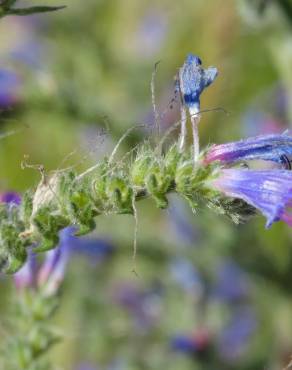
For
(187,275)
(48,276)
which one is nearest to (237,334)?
(187,275)

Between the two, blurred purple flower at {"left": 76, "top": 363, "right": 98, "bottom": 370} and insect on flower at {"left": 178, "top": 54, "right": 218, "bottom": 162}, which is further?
blurred purple flower at {"left": 76, "top": 363, "right": 98, "bottom": 370}

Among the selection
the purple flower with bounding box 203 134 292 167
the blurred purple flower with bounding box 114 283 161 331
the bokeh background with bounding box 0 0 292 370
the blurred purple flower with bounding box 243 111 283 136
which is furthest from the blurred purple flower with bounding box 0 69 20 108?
the purple flower with bounding box 203 134 292 167

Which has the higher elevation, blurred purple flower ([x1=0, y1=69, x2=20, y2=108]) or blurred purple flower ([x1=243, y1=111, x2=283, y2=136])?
blurred purple flower ([x1=0, y1=69, x2=20, y2=108])

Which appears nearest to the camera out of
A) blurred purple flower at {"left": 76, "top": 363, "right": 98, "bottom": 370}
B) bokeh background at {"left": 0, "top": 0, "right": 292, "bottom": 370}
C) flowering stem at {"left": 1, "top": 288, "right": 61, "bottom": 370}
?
flowering stem at {"left": 1, "top": 288, "right": 61, "bottom": 370}

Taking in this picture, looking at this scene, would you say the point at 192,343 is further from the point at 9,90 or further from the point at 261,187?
the point at 261,187

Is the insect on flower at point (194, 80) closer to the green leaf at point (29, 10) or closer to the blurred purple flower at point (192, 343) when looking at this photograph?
the green leaf at point (29, 10)

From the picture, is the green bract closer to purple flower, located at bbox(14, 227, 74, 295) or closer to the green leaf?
the green leaf

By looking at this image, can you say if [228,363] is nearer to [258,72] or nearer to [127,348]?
[127,348]
